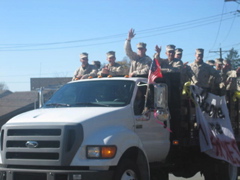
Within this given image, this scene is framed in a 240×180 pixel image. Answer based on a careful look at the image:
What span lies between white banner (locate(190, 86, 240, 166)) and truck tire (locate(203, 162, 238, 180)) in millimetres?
316

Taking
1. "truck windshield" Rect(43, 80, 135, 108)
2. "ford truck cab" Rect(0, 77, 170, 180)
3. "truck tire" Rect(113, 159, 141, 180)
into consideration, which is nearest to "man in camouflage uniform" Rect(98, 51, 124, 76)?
"truck windshield" Rect(43, 80, 135, 108)

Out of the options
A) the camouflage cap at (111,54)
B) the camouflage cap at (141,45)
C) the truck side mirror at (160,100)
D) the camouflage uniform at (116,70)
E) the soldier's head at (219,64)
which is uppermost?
the camouflage cap at (141,45)

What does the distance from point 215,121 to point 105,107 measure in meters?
2.95

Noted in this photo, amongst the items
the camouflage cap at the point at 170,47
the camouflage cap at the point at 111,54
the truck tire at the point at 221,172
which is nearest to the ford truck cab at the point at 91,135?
the truck tire at the point at 221,172

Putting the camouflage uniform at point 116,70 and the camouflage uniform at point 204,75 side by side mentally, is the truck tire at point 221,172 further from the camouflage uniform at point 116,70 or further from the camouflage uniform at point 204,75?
the camouflage uniform at point 116,70

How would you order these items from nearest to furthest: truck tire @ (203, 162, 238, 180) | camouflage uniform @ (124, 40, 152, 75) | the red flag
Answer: the red flag, truck tire @ (203, 162, 238, 180), camouflage uniform @ (124, 40, 152, 75)

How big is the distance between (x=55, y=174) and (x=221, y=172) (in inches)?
179

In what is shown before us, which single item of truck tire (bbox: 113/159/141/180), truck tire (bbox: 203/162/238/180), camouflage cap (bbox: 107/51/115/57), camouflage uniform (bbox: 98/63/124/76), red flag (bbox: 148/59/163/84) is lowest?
truck tire (bbox: 203/162/238/180)

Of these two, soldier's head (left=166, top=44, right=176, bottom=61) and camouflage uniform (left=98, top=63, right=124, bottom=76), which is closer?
camouflage uniform (left=98, top=63, right=124, bottom=76)

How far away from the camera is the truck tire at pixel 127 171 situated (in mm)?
6401

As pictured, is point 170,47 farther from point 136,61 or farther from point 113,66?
point 113,66

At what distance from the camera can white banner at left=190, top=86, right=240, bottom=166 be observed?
28.4ft

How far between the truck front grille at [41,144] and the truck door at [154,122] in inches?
57.0

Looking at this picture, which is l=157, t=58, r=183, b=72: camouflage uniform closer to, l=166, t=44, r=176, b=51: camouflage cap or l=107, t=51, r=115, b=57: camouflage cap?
l=166, t=44, r=176, b=51: camouflage cap
